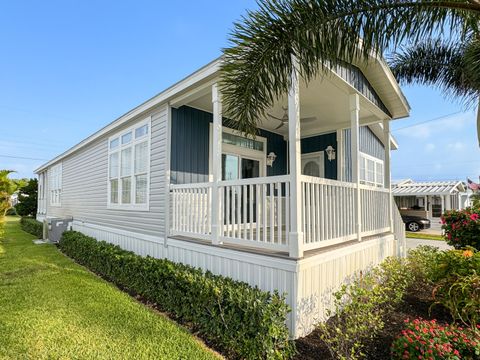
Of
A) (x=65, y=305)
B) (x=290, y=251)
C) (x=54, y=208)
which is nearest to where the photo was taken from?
(x=290, y=251)

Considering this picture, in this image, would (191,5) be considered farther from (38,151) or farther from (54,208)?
(38,151)

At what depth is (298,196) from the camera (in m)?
3.47

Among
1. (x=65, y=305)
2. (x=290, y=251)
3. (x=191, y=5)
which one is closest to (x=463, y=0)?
(x=290, y=251)

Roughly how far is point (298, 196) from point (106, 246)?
5211 mm

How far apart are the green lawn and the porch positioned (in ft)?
4.71

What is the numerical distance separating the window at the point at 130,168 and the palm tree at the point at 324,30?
3633 mm

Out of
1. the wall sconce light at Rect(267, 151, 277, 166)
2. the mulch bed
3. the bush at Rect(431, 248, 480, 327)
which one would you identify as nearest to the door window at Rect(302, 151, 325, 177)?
the wall sconce light at Rect(267, 151, 277, 166)

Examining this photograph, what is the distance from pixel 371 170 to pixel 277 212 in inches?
275

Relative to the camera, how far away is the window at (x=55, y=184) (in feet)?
43.5

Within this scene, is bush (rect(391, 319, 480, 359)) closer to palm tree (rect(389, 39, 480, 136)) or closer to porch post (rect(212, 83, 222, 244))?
porch post (rect(212, 83, 222, 244))

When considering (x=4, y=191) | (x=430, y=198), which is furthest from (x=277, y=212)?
(x=430, y=198)

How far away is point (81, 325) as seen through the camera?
3.66 m

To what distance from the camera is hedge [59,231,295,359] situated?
289cm

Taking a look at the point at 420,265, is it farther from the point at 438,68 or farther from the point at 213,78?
the point at 438,68
